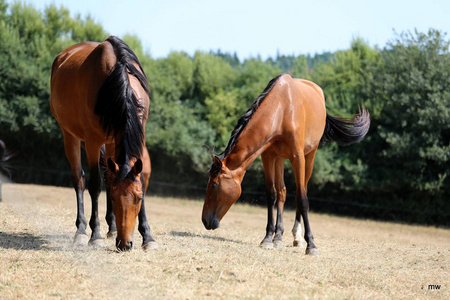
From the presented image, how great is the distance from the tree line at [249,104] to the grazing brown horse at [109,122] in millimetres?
9201

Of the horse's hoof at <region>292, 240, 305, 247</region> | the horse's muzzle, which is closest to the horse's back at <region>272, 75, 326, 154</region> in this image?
the horse's hoof at <region>292, 240, 305, 247</region>

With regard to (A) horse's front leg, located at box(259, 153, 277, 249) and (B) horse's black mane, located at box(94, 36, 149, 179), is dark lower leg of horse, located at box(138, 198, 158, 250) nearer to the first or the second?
(B) horse's black mane, located at box(94, 36, 149, 179)

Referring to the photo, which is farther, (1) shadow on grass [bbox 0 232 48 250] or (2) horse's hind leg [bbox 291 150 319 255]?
(2) horse's hind leg [bbox 291 150 319 255]

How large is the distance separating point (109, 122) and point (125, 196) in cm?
98

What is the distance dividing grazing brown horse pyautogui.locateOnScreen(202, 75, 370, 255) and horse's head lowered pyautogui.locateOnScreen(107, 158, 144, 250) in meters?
1.53

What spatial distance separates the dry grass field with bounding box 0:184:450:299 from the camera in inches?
184

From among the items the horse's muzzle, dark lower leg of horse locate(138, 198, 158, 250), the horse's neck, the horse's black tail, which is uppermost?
the horse's black tail

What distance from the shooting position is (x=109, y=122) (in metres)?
6.18

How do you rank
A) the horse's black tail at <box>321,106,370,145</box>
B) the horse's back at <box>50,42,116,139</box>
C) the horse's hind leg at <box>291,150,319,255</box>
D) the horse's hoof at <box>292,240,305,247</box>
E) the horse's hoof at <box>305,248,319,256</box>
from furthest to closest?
the horse's black tail at <box>321,106,370,145</box> → the horse's hoof at <box>292,240,305,247</box> → the horse's hind leg at <box>291,150,319,255</box> → the horse's hoof at <box>305,248,319,256</box> → the horse's back at <box>50,42,116,139</box>

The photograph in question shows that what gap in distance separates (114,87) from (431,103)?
15.7 metres

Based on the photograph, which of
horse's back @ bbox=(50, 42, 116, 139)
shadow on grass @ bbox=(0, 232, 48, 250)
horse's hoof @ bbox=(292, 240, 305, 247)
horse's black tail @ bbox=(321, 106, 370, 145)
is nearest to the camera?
shadow on grass @ bbox=(0, 232, 48, 250)

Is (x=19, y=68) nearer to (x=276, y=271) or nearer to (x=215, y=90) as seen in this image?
(x=215, y=90)

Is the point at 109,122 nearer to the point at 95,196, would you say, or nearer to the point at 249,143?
the point at 95,196

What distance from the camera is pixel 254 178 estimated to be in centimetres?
2203
